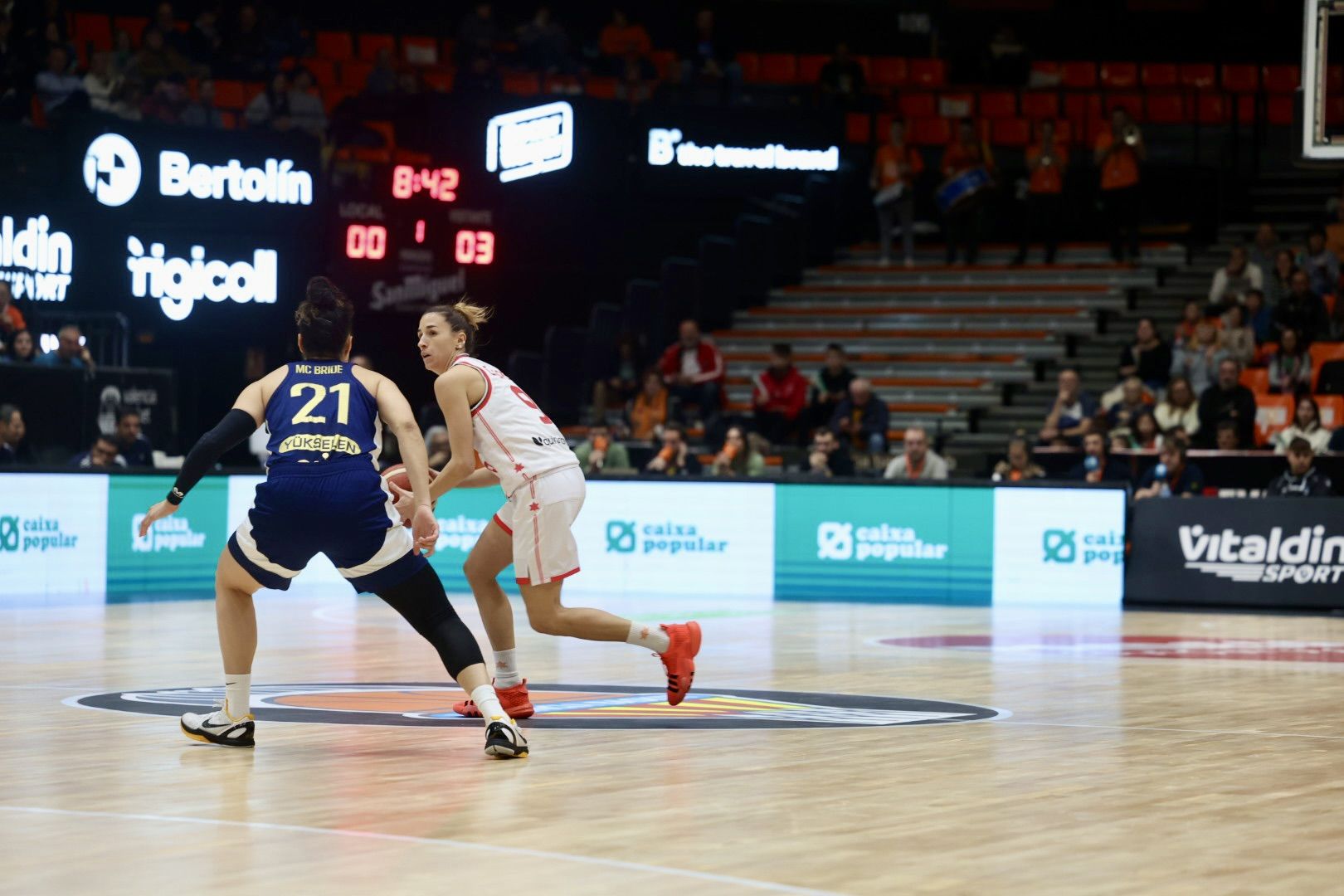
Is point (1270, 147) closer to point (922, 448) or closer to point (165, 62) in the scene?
point (922, 448)

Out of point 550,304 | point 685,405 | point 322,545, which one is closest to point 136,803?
point 322,545

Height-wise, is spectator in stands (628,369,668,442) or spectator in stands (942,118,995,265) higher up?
spectator in stands (942,118,995,265)

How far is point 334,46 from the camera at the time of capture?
92.2ft

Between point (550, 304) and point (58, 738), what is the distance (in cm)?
1813

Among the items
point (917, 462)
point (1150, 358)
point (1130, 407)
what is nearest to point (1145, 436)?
point (1130, 407)

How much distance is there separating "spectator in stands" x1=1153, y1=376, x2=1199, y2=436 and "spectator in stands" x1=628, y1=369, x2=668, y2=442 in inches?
218

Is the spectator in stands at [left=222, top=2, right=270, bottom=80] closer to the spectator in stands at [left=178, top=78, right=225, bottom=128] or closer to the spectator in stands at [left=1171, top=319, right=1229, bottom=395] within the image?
the spectator in stands at [left=178, top=78, right=225, bottom=128]

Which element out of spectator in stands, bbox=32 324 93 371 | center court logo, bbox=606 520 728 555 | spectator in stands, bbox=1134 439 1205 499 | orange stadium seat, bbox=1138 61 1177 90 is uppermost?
orange stadium seat, bbox=1138 61 1177 90

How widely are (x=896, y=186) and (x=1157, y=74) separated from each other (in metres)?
5.89

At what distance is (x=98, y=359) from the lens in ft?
70.3

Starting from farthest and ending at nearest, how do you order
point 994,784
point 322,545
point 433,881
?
point 322,545
point 994,784
point 433,881

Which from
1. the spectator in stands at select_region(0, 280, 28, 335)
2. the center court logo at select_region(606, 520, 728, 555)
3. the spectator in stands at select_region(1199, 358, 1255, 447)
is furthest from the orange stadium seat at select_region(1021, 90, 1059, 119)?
the spectator in stands at select_region(0, 280, 28, 335)

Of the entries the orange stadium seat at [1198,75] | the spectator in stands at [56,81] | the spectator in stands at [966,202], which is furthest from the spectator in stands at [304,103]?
the orange stadium seat at [1198,75]

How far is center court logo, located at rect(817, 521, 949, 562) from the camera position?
19391mm
